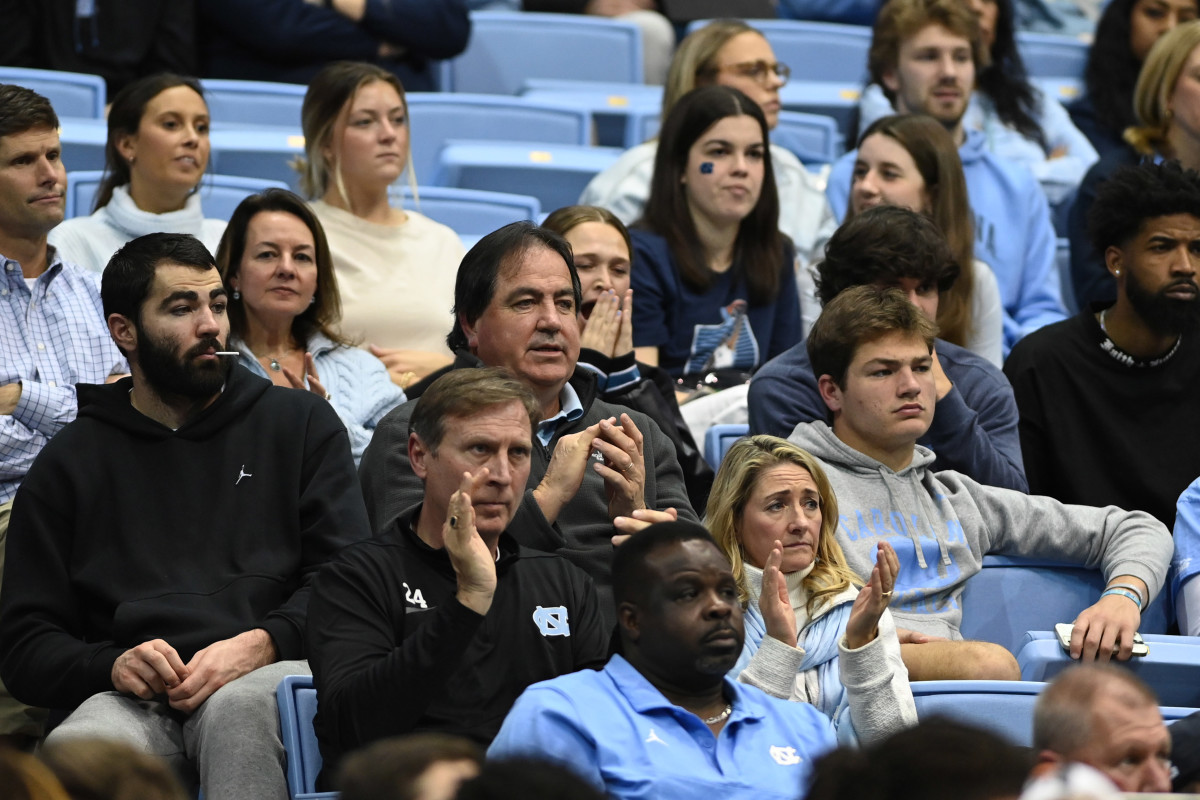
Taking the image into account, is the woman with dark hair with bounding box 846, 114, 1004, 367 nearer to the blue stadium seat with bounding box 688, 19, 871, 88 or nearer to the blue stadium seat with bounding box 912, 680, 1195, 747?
the blue stadium seat with bounding box 912, 680, 1195, 747

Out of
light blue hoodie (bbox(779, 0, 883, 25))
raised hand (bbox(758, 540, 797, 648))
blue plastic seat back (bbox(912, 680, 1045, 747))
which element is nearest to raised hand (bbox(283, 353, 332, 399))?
raised hand (bbox(758, 540, 797, 648))

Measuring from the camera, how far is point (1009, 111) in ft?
18.9

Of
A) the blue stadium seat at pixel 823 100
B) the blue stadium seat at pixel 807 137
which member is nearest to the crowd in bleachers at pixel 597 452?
the blue stadium seat at pixel 807 137

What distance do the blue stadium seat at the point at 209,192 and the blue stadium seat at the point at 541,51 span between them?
→ 73.9 inches

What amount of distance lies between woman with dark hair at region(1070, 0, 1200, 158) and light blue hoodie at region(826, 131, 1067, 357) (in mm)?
1206

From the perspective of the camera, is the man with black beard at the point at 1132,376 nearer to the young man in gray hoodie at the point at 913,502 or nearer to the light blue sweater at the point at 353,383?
the young man in gray hoodie at the point at 913,502

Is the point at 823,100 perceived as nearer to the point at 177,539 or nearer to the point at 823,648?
the point at 823,648

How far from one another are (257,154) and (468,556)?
282cm

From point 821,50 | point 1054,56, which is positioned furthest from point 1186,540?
point 1054,56

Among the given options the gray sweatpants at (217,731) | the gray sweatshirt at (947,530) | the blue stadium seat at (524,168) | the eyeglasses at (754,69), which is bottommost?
the gray sweatpants at (217,731)

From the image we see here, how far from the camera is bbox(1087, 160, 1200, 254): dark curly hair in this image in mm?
3891

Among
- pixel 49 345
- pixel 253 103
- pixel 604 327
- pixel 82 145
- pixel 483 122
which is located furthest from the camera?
pixel 483 122

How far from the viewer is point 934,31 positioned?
Answer: 205 inches

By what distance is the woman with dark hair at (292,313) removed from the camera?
3.78m
